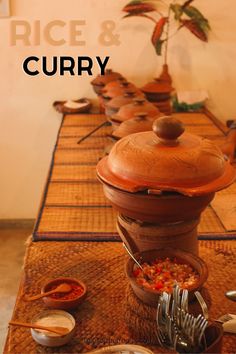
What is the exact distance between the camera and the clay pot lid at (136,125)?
1.98 metres

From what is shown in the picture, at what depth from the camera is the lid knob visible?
4.34 feet

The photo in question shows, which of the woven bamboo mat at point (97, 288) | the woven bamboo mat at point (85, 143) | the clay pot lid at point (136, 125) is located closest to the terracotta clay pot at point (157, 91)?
the woven bamboo mat at point (85, 143)

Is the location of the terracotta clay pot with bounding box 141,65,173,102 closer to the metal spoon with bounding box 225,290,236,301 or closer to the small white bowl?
the metal spoon with bounding box 225,290,236,301

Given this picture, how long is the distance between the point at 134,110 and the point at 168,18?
1642 millimetres

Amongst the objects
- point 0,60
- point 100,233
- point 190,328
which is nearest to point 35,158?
point 0,60

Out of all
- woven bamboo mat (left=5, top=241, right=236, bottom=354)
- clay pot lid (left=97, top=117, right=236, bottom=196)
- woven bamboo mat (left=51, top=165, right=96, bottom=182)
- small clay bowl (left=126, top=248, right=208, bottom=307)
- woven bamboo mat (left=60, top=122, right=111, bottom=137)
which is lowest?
woven bamboo mat (left=60, top=122, right=111, bottom=137)

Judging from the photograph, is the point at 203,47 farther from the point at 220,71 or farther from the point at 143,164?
the point at 143,164

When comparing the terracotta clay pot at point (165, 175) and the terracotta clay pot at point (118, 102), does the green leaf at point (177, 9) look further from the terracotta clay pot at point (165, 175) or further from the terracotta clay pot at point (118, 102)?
the terracotta clay pot at point (165, 175)

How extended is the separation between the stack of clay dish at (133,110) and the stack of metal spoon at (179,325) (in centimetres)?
121

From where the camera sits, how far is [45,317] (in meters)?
1.32

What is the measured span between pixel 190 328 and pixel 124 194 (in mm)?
416

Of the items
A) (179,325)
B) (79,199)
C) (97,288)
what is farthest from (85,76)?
(179,325)

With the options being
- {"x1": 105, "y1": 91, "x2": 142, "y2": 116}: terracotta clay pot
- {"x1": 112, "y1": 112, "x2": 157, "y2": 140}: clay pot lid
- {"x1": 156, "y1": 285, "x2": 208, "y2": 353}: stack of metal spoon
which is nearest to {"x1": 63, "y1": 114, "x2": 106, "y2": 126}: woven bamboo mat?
{"x1": 105, "y1": 91, "x2": 142, "y2": 116}: terracotta clay pot

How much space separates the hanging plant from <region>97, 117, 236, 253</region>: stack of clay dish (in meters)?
2.35
